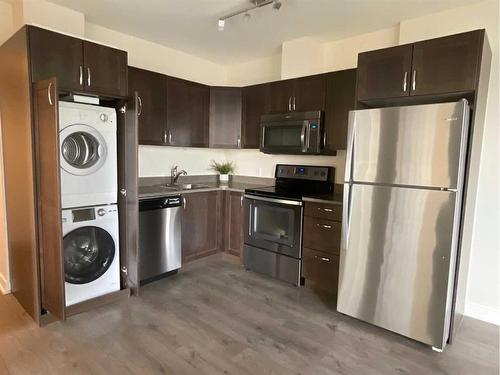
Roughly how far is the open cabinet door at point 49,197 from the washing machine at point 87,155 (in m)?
0.14

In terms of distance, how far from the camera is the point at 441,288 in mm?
2174

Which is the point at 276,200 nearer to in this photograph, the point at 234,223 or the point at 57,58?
the point at 234,223

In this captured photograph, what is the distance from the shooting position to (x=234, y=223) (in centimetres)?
389

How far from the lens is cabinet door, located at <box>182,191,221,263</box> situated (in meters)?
3.62

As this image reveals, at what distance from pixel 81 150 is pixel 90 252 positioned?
89 centimetres

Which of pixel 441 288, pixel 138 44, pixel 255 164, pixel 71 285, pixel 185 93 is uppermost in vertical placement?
pixel 138 44

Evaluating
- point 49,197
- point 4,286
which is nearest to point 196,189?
point 49,197

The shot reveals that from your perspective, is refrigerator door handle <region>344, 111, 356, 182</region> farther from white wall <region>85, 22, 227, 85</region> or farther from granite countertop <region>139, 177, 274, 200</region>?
white wall <region>85, 22, 227, 85</region>

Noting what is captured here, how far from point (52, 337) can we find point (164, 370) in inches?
38.1

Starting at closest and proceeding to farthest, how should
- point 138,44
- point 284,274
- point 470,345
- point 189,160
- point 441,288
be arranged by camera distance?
point 441,288, point 470,345, point 284,274, point 138,44, point 189,160

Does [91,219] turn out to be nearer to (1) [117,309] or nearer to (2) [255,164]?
(1) [117,309]

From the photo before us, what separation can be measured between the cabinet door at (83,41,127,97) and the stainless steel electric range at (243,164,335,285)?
5.65 feet

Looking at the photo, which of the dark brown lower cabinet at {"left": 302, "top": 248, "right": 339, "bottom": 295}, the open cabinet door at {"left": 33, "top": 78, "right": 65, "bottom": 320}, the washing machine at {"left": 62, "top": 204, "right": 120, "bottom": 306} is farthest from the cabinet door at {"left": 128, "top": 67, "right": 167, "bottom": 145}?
the dark brown lower cabinet at {"left": 302, "top": 248, "right": 339, "bottom": 295}

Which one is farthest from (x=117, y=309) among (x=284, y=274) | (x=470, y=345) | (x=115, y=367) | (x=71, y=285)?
(x=470, y=345)
